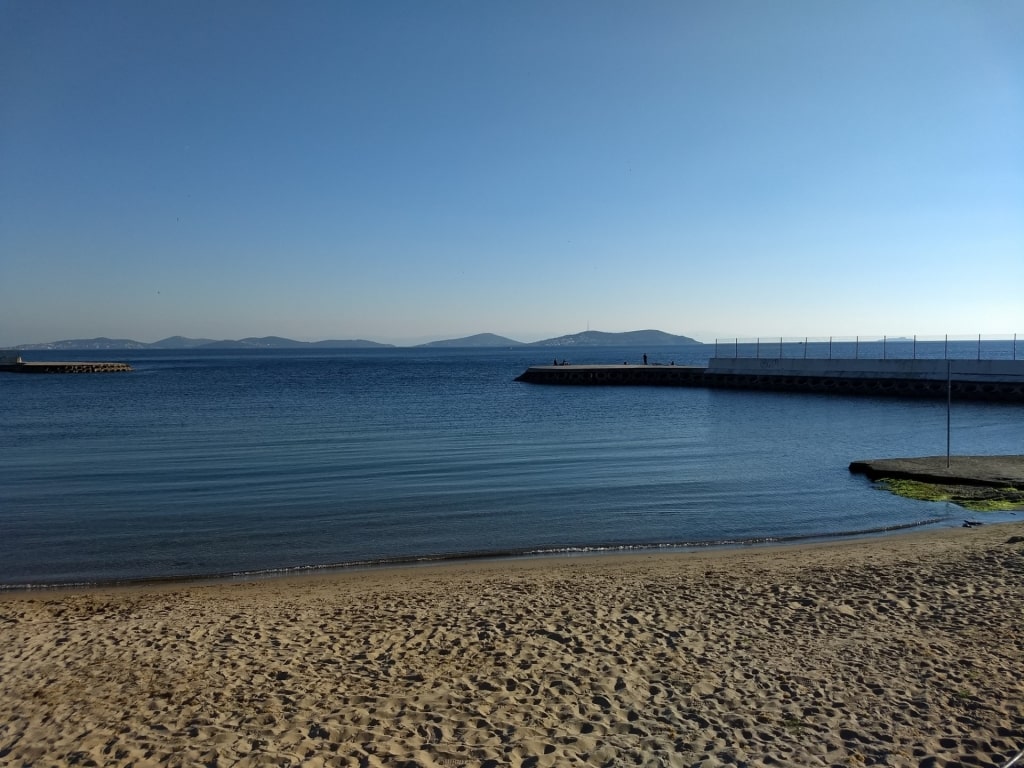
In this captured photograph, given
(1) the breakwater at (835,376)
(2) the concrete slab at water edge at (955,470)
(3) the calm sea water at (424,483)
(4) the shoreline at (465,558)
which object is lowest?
(4) the shoreline at (465,558)

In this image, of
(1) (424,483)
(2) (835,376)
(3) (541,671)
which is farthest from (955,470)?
(2) (835,376)

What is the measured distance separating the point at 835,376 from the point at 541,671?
5514 centimetres

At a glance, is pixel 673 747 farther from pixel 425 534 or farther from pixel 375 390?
pixel 375 390

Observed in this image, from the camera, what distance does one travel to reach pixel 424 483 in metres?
19.8

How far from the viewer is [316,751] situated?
5.75m

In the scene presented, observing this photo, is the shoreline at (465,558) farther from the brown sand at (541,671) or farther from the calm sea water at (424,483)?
the brown sand at (541,671)

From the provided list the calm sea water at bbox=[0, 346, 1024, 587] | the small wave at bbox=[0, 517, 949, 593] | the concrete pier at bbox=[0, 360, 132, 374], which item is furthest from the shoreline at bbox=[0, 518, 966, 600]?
the concrete pier at bbox=[0, 360, 132, 374]

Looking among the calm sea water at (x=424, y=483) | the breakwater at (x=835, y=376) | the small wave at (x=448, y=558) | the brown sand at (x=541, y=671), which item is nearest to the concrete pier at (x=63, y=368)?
the breakwater at (x=835, y=376)

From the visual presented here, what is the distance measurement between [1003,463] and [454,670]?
19174mm

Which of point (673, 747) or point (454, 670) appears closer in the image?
point (673, 747)

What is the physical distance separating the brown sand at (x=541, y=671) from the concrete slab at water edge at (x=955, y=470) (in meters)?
8.36

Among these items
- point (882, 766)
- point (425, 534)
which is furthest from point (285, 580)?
point (882, 766)

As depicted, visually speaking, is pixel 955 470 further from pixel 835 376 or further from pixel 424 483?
pixel 835 376

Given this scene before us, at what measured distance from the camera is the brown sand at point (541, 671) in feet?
18.9
